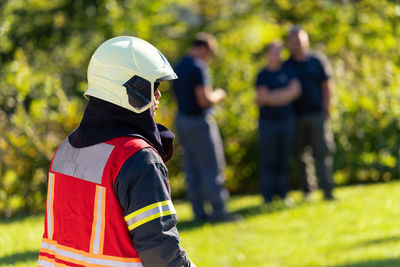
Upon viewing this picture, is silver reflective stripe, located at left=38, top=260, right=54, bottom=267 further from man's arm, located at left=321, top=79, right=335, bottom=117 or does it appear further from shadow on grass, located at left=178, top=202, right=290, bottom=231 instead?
man's arm, located at left=321, top=79, right=335, bottom=117

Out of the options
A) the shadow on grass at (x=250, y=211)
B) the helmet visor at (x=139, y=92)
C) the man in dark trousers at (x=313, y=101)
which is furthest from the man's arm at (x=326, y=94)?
the helmet visor at (x=139, y=92)

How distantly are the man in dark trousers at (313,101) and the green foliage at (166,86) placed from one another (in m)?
1.85

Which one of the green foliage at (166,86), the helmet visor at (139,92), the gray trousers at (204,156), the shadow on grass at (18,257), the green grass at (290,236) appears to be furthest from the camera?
the green foliage at (166,86)

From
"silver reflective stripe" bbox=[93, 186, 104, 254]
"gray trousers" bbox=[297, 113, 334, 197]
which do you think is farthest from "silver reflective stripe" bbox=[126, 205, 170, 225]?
"gray trousers" bbox=[297, 113, 334, 197]

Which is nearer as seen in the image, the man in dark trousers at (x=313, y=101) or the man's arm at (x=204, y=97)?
the man's arm at (x=204, y=97)

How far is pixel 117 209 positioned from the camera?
2320 mm

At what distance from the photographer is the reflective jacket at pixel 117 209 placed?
89.1 inches

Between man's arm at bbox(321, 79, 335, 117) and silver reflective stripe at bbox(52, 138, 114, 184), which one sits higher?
silver reflective stripe at bbox(52, 138, 114, 184)

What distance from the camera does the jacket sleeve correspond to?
7.40 ft

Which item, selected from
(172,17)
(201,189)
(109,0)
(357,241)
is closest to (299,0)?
(172,17)

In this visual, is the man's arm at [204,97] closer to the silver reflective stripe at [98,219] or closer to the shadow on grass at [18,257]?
the shadow on grass at [18,257]

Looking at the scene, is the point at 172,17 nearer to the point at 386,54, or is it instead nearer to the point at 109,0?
the point at 109,0

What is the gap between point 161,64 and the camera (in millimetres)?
2438

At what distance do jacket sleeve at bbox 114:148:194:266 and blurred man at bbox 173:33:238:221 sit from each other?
4.41 m
